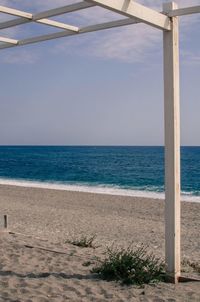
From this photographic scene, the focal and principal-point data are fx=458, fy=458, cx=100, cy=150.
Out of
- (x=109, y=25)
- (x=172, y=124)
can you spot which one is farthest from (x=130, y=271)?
(x=109, y=25)

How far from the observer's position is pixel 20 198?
765 inches

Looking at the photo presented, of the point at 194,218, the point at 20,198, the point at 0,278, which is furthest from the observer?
the point at 20,198

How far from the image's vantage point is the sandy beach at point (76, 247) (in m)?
4.55

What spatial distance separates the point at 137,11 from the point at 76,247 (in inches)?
155

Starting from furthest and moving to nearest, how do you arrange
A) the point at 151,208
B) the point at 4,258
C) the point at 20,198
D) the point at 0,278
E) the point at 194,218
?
the point at 20,198 → the point at 151,208 → the point at 194,218 → the point at 4,258 → the point at 0,278

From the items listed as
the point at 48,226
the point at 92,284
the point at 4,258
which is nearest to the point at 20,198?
the point at 48,226

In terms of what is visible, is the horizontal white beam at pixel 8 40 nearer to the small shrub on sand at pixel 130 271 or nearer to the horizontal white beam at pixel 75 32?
the horizontal white beam at pixel 75 32

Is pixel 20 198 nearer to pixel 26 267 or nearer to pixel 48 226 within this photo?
pixel 48 226

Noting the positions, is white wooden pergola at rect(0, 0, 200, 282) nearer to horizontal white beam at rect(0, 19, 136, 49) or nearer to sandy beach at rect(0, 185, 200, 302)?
horizontal white beam at rect(0, 19, 136, 49)

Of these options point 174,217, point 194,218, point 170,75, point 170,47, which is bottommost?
point 194,218

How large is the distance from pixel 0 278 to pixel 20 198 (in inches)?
577

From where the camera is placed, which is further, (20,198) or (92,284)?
(20,198)

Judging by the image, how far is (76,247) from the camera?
7031mm

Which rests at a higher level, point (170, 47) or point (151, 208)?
point (170, 47)
